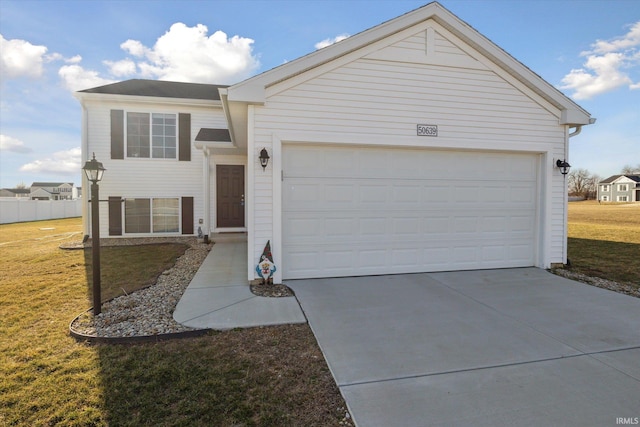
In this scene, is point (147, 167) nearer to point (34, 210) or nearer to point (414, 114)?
point (414, 114)

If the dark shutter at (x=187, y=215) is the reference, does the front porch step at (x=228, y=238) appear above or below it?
below

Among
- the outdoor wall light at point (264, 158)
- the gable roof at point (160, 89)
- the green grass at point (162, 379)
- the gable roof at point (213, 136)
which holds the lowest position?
the green grass at point (162, 379)

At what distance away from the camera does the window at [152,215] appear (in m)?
11.1

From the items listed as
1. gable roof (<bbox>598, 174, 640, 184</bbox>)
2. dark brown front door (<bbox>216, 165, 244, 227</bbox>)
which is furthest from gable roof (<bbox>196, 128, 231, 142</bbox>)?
gable roof (<bbox>598, 174, 640, 184</bbox>)

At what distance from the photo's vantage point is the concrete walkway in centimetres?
388

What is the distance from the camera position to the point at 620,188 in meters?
61.5

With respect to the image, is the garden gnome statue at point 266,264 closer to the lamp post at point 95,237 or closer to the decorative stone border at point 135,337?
the decorative stone border at point 135,337

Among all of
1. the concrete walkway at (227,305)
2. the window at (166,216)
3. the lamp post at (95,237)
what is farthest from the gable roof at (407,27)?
the window at (166,216)

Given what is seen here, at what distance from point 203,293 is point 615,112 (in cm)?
1775

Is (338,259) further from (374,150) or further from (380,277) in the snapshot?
(374,150)

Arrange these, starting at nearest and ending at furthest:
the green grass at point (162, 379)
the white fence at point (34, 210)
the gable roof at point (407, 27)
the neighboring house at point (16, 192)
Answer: the green grass at point (162, 379) → the gable roof at point (407, 27) → the white fence at point (34, 210) → the neighboring house at point (16, 192)

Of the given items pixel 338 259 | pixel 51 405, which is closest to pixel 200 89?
pixel 338 259

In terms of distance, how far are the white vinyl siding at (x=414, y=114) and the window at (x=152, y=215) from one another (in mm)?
7251

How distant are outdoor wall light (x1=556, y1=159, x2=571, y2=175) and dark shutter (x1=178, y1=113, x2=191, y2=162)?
10.4 meters
